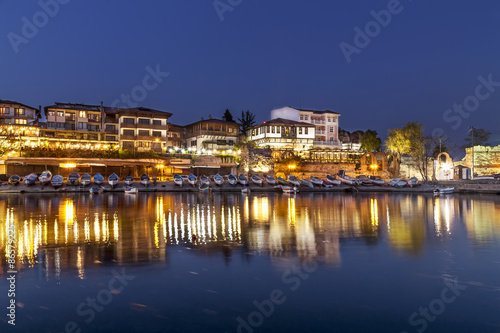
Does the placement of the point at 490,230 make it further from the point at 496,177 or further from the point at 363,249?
the point at 496,177

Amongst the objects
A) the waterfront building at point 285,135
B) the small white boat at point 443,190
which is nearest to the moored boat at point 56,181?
the waterfront building at point 285,135

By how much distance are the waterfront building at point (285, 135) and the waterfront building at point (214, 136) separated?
5713 mm

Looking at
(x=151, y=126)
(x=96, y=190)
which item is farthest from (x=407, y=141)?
(x=96, y=190)

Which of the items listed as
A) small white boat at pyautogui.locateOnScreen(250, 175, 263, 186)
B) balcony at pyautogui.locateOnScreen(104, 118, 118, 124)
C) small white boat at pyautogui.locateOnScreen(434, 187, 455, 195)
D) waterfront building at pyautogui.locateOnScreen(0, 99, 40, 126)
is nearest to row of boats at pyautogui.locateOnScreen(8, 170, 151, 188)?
small white boat at pyautogui.locateOnScreen(250, 175, 263, 186)

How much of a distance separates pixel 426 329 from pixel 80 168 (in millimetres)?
58078

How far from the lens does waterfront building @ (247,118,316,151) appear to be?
233ft

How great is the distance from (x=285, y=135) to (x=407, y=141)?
23.5 m

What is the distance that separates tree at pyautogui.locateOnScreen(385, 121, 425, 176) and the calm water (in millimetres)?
49179

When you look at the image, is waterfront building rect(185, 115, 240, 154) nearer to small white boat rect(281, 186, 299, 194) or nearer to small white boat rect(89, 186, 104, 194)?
small white boat rect(281, 186, 299, 194)

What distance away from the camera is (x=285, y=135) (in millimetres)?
72000

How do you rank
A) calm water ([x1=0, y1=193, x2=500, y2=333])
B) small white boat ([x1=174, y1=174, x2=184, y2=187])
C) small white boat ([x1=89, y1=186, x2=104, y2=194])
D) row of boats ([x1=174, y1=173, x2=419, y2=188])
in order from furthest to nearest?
row of boats ([x1=174, y1=173, x2=419, y2=188]) < small white boat ([x1=174, y1=174, x2=184, y2=187]) < small white boat ([x1=89, y1=186, x2=104, y2=194]) < calm water ([x1=0, y1=193, x2=500, y2=333])

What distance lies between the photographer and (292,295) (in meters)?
8.41

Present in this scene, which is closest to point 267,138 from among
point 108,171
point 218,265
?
point 108,171

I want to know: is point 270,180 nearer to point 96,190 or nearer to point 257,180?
point 257,180
